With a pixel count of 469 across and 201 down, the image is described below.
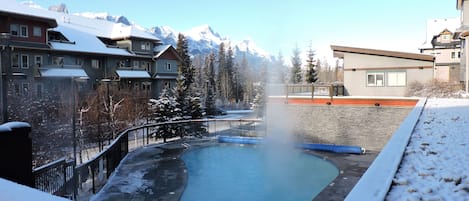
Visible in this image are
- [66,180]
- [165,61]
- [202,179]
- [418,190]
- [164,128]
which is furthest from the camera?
[165,61]

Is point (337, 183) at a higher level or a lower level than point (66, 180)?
lower

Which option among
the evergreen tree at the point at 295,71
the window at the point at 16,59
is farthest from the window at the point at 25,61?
the evergreen tree at the point at 295,71

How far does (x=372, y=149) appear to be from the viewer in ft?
46.2

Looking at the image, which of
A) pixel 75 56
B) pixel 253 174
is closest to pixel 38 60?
pixel 75 56

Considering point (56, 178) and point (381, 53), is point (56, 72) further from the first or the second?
point (381, 53)

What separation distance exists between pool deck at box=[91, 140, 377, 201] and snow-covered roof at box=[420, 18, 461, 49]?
24.3 meters

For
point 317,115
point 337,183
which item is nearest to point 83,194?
point 337,183

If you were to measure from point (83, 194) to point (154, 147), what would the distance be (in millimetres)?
6406

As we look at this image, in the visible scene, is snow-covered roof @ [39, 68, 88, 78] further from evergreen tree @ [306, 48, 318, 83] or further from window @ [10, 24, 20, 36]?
evergreen tree @ [306, 48, 318, 83]

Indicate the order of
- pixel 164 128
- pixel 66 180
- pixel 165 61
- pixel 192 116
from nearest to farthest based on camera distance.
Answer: pixel 66 180 → pixel 164 128 → pixel 192 116 → pixel 165 61

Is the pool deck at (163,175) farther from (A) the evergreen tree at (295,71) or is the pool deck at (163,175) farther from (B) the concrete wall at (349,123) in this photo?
(A) the evergreen tree at (295,71)

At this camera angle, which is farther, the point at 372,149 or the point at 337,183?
the point at 372,149

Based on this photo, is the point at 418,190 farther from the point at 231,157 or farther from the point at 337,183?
the point at 231,157

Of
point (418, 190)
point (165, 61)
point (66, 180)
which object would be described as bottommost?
point (66, 180)
